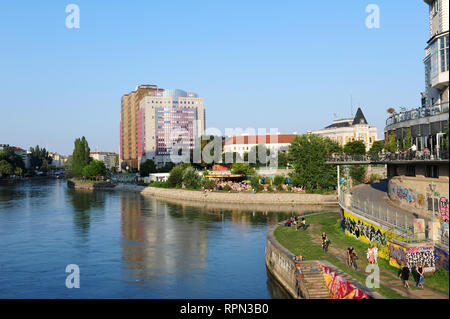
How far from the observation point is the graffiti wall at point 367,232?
31.0 meters

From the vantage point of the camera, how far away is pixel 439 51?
122ft

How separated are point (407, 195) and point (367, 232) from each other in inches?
299

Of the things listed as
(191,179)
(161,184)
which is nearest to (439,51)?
(191,179)

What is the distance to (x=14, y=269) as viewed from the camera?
3981 centimetres

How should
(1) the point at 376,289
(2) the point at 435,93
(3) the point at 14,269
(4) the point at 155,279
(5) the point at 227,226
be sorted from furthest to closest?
(5) the point at 227,226 < (2) the point at 435,93 < (3) the point at 14,269 < (4) the point at 155,279 < (1) the point at 376,289

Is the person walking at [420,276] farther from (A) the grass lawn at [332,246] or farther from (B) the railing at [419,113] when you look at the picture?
(B) the railing at [419,113]

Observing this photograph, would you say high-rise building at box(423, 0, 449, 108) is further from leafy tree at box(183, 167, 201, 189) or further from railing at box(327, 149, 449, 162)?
leafy tree at box(183, 167, 201, 189)

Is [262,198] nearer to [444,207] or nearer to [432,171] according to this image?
[432,171]

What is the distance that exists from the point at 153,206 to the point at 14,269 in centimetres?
5644

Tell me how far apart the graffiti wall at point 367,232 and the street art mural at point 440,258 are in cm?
285

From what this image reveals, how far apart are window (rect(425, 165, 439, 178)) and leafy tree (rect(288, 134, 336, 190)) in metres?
59.9

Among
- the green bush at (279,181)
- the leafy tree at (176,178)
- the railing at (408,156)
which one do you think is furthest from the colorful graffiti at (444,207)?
the leafy tree at (176,178)
